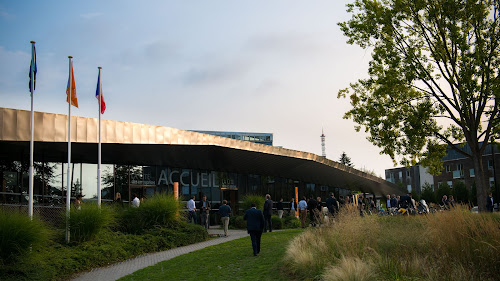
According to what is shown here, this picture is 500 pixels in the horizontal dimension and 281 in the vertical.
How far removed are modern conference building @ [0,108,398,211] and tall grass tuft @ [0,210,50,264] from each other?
24.4 feet

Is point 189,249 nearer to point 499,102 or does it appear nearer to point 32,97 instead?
point 32,97

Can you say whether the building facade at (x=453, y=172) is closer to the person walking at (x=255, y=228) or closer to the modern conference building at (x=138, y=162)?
the modern conference building at (x=138, y=162)

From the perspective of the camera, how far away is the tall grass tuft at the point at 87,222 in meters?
14.6

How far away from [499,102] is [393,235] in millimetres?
11736

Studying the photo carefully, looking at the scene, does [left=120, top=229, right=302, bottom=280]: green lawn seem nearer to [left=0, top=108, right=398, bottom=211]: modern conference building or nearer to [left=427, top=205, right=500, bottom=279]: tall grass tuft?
[left=427, top=205, right=500, bottom=279]: tall grass tuft

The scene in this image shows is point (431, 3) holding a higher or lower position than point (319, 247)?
higher

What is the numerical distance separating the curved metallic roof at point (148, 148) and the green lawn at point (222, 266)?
7476mm

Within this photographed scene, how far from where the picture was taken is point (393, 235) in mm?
11500

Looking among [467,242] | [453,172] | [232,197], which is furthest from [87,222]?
[453,172]

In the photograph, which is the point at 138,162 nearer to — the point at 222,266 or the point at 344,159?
the point at 222,266

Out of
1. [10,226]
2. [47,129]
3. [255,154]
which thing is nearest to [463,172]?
[255,154]

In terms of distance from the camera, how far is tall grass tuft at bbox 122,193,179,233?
706 inches

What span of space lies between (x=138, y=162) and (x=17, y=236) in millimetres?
16183

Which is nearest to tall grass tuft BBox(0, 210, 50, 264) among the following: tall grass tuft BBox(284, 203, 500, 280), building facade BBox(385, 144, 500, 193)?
tall grass tuft BBox(284, 203, 500, 280)
